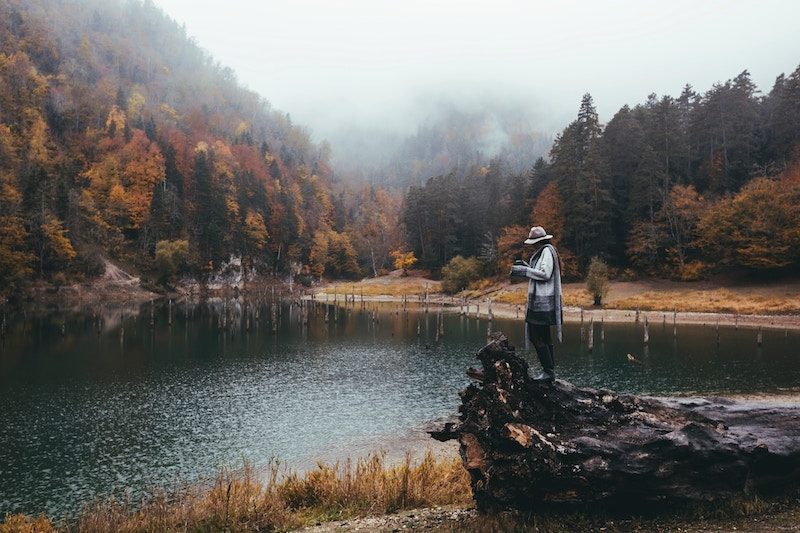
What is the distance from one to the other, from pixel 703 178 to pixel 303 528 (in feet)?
321

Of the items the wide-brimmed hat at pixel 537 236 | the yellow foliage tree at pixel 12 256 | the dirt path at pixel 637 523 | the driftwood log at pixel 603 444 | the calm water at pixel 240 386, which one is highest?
the yellow foliage tree at pixel 12 256

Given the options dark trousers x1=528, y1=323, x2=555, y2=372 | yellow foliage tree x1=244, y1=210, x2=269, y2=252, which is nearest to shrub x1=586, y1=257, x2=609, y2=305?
dark trousers x1=528, y1=323, x2=555, y2=372

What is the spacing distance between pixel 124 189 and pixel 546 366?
5102 inches

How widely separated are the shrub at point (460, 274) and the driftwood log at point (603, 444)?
91.4 metres

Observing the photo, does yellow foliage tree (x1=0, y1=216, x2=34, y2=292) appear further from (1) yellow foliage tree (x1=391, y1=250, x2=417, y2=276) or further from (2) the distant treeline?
(2) the distant treeline

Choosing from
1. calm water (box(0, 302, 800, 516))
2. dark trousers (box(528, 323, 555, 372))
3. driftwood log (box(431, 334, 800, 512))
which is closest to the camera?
driftwood log (box(431, 334, 800, 512))

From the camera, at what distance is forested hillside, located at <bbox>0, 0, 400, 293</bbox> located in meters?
87.3

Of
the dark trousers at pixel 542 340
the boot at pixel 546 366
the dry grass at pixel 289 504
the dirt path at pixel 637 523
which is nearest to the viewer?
the dirt path at pixel 637 523

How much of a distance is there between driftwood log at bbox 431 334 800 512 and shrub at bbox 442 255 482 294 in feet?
300

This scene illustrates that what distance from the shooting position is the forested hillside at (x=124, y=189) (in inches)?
3437

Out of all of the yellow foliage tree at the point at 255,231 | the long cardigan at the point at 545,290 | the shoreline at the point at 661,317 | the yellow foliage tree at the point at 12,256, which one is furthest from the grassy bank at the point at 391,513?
the yellow foliage tree at the point at 255,231

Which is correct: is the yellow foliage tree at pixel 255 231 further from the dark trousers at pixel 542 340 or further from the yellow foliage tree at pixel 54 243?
the dark trousers at pixel 542 340

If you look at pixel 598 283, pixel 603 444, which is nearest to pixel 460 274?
pixel 598 283

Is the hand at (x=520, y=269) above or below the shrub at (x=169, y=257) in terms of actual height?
below
